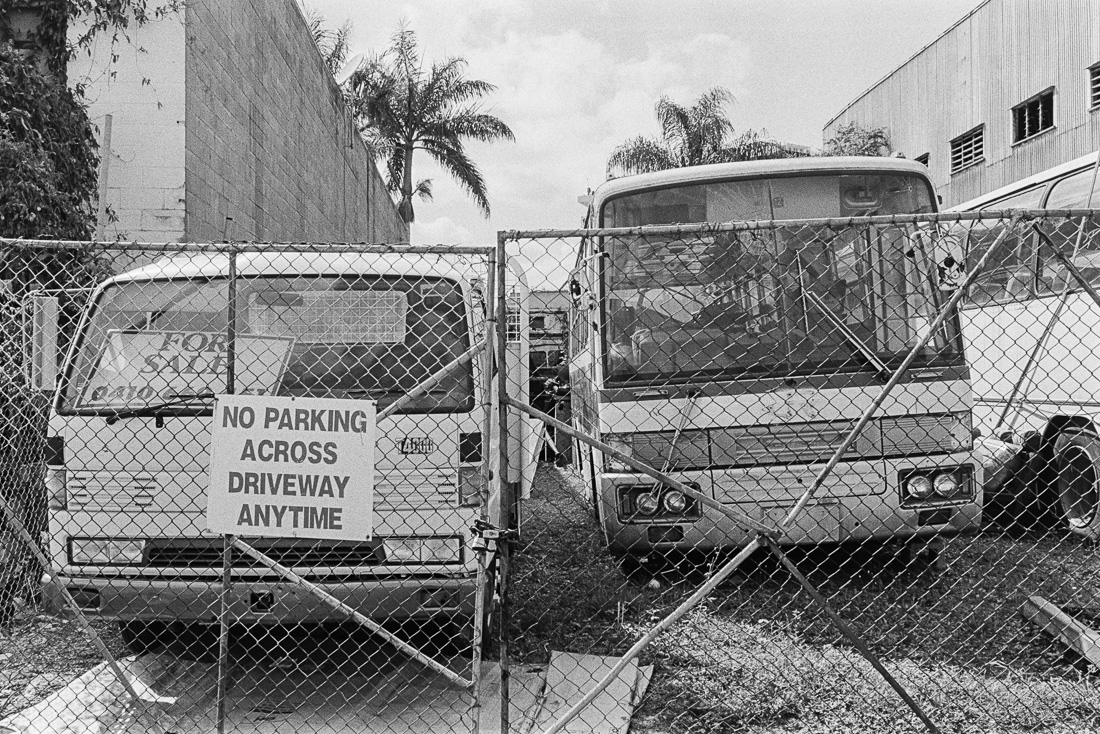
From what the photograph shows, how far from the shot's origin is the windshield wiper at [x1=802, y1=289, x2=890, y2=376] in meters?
4.93

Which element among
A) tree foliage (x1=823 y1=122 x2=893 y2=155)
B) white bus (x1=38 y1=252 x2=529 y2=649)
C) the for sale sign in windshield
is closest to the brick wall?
the for sale sign in windshield

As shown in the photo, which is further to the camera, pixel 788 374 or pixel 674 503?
pixel 674 503

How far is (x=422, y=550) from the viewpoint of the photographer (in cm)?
386

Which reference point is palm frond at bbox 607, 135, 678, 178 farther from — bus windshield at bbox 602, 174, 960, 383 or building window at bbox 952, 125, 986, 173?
bus windshield at bbox 602, 174, 960, 383

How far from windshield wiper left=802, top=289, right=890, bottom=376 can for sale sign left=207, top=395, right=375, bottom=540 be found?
9.48 ft

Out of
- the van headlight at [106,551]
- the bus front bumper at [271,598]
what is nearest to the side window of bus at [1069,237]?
the bus front bumper at [271,598]

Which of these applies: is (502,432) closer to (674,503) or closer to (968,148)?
A: (674,503)

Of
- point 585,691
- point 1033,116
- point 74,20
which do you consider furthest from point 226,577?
point 1033,116

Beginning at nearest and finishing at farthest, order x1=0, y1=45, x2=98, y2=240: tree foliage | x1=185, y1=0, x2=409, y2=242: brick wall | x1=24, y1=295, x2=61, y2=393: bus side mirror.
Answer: x1=24, y1=295, x2=61, y2=393: bus side mirror
x1=0, y1=45, x2=98, y2=240: tree foliage
x1=185, y1=0, x2=409, y2=242: brick wall

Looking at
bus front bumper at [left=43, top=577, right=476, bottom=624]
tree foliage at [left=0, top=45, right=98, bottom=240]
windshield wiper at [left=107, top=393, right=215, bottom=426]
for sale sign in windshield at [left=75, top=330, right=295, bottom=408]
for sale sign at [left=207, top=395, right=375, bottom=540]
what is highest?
tree foliage at [left=0, top=45, right=98, bottom=240]

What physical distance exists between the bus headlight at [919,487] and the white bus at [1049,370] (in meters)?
1.93

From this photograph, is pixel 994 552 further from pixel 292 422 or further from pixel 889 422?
pixel 292 422

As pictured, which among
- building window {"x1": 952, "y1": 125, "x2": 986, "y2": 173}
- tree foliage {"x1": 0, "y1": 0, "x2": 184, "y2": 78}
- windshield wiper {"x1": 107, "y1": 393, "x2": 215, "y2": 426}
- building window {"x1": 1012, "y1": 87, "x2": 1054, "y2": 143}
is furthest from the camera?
building window {"x1": 952, "y1": 125, "x2": 986, "y2": 173}

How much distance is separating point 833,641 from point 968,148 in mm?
20927
